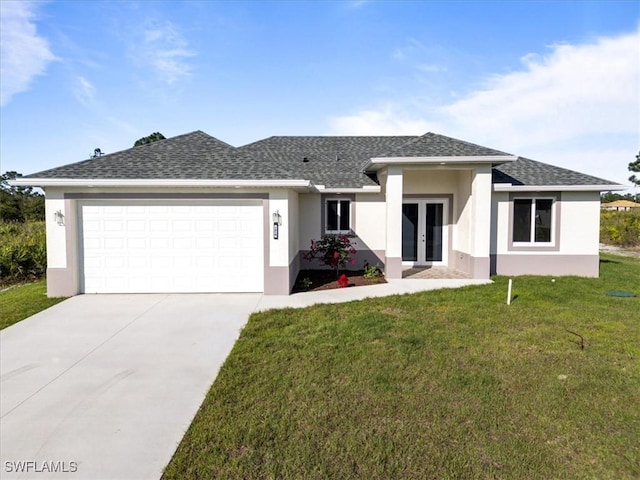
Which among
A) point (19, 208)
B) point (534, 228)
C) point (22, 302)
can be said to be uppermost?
point (19, 208)

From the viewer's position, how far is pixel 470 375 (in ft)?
16.9

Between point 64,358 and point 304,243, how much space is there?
9075mm

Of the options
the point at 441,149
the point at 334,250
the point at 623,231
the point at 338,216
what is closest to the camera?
the point at 441,149

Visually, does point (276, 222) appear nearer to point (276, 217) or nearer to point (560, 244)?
point (276, 217)

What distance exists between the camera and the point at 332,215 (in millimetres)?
14336

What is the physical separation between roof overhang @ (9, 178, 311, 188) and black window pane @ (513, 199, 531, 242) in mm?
7733

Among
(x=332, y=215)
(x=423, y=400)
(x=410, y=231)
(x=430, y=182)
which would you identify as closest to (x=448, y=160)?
(x=430, y=182)

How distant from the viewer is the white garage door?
396 inches

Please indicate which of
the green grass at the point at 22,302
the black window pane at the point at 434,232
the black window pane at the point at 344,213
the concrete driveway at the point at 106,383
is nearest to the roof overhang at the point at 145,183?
the green grass at the point at 22,302

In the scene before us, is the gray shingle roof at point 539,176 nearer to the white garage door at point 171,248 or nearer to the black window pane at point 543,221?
the black window pane at point 543,221

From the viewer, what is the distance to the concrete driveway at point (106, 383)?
3.53 m

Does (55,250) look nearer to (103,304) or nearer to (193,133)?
(103,304)

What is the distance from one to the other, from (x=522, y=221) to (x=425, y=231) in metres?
3.25

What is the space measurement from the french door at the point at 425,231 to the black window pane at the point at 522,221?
91.4 inches
